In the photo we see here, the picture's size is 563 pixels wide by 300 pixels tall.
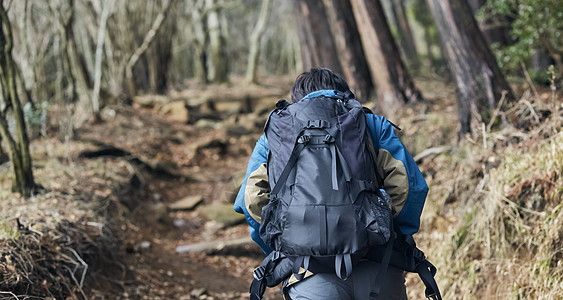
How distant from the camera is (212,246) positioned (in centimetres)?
757

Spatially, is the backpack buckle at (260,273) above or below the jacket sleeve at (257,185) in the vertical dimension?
below

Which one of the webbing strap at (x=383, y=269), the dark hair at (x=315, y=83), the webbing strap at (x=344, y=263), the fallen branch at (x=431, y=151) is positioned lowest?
the fallen branch at (x=431, y=151)

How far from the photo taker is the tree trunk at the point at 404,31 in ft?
72.4

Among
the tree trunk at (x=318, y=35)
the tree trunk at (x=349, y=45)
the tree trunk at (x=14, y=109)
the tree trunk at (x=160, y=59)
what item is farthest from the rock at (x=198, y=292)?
the tree trunk at (x=160, y=59)

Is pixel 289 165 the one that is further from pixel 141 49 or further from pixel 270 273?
pixel 141 49

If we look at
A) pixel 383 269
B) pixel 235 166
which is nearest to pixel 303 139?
pixel 383 269

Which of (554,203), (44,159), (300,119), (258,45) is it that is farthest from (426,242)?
(258,45)

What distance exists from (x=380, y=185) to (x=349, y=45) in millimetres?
8342

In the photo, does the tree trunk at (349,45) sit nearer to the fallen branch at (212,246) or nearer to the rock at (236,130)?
the rock at (236,130)

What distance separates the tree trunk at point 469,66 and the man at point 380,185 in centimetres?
409

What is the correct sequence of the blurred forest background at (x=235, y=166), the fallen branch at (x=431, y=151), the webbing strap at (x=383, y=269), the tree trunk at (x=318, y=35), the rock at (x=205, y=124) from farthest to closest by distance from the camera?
the rock at (x=205, y=124)
the tree trunk at (x=318, y=35)
the fallen branch at (x=431, y=151)
the blurred forest background at (x=235, y=166)
the webbing strap at (x=383, y=269)

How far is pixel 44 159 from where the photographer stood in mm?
8836

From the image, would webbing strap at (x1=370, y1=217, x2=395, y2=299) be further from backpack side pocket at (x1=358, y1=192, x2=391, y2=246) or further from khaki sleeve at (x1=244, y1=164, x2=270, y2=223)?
khaki sleeve at (x1=244, y1=164, x2=270, y2=223)

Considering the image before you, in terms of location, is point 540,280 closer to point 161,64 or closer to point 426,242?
point 426,242
